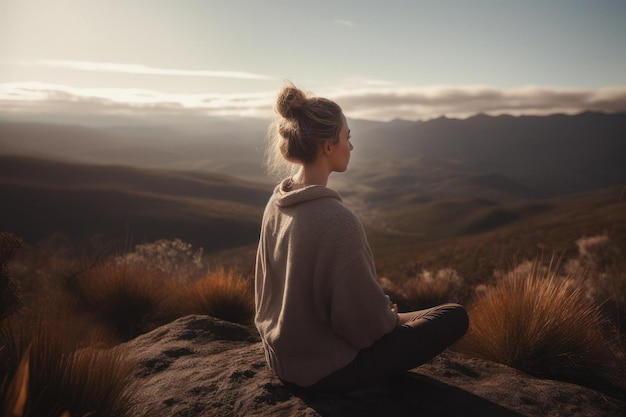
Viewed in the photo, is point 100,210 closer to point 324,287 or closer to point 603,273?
point 603,273

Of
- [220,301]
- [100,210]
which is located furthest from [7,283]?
[100,210]

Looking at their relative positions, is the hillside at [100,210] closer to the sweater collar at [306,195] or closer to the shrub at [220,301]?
the shrub at [220,301]

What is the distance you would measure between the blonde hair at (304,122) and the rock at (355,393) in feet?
5.45

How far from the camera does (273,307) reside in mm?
3297

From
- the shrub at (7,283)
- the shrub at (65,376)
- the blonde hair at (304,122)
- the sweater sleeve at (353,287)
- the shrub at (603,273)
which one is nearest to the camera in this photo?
the shrub at (65,376)

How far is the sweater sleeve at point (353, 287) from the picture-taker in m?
2.73

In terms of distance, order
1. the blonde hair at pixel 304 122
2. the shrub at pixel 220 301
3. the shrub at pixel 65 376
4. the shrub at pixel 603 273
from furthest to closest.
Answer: the shrub at pixel 603 273, the shrub at pixel 220 301, the blonde hair at pixel 304 122, the shrub at pixel 65 376

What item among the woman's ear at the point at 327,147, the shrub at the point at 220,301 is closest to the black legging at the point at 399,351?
the woman's ear at the point at 327,147

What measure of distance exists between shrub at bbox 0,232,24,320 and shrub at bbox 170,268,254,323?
2284 millimetres

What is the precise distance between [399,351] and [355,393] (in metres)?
0.46

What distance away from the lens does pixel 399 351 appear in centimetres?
303

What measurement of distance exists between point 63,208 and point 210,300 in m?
65.4

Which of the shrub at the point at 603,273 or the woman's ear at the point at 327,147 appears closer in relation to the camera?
the woman's ear at the point at 327,147

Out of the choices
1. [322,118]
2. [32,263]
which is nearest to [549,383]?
[322,118]
